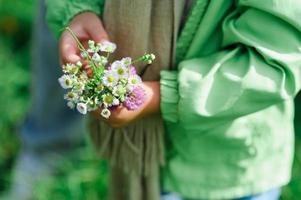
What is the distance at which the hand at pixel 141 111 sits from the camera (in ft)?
4.47

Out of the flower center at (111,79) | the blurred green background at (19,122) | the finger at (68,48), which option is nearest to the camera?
the flower center at (111,79)

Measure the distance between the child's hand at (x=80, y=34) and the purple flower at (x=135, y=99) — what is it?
175 mm

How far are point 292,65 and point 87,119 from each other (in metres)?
A: 0.52

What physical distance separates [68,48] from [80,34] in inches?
2.0

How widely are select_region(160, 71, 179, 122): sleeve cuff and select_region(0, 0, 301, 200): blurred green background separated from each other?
926 millimetres

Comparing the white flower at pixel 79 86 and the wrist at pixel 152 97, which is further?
the wrist at pixel 152 97

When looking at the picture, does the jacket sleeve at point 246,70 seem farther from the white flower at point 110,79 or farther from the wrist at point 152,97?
the white flower at point 110,79

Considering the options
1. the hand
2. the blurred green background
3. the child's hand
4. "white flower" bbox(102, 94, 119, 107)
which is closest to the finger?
the child's hand

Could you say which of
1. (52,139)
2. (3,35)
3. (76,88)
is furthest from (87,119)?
(3,35)

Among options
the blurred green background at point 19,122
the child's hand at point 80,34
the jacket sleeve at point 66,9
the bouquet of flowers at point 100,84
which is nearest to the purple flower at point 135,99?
the bouquet of flowers at point 100,84

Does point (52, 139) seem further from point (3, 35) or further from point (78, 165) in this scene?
point (3, 35)

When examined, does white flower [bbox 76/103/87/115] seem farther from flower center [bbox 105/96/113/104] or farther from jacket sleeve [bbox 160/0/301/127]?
jacket sleeve [bbox 160/0/301/127]

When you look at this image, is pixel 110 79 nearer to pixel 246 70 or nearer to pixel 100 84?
pixel 100 84

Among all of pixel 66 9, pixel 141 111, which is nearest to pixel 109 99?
pixel 141 111
